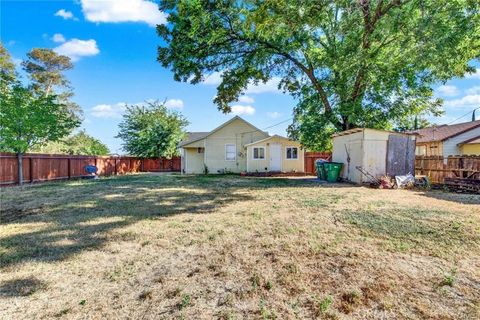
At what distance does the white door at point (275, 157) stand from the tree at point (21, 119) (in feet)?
46.3

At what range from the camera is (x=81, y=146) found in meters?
32.2

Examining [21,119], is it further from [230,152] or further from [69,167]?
[230,152]

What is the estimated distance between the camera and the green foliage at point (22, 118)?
43.5 feet

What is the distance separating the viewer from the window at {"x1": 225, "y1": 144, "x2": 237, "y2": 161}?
74.5ft

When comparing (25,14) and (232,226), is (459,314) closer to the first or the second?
(232,226)

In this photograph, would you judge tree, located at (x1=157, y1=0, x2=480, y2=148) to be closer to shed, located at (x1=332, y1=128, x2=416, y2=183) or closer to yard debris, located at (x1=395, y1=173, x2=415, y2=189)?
shed, located at (x1=332, y1=128, x2=416, y2=183)

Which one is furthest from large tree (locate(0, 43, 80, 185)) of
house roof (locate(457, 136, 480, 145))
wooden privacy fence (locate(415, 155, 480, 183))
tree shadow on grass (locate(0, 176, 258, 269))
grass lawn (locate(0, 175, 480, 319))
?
house roof (locate(457, 136, 480, 145))

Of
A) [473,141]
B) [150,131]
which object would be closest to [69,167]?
[150,131]

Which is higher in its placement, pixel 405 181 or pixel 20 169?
pixel 20 169

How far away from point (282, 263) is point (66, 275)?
290cm

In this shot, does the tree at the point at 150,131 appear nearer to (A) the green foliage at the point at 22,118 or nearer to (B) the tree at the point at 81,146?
(B) the tree at the point at 81,146

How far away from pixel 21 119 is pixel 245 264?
14740mm

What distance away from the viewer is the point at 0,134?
13.2 metres

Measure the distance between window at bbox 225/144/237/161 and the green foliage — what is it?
1157cm
